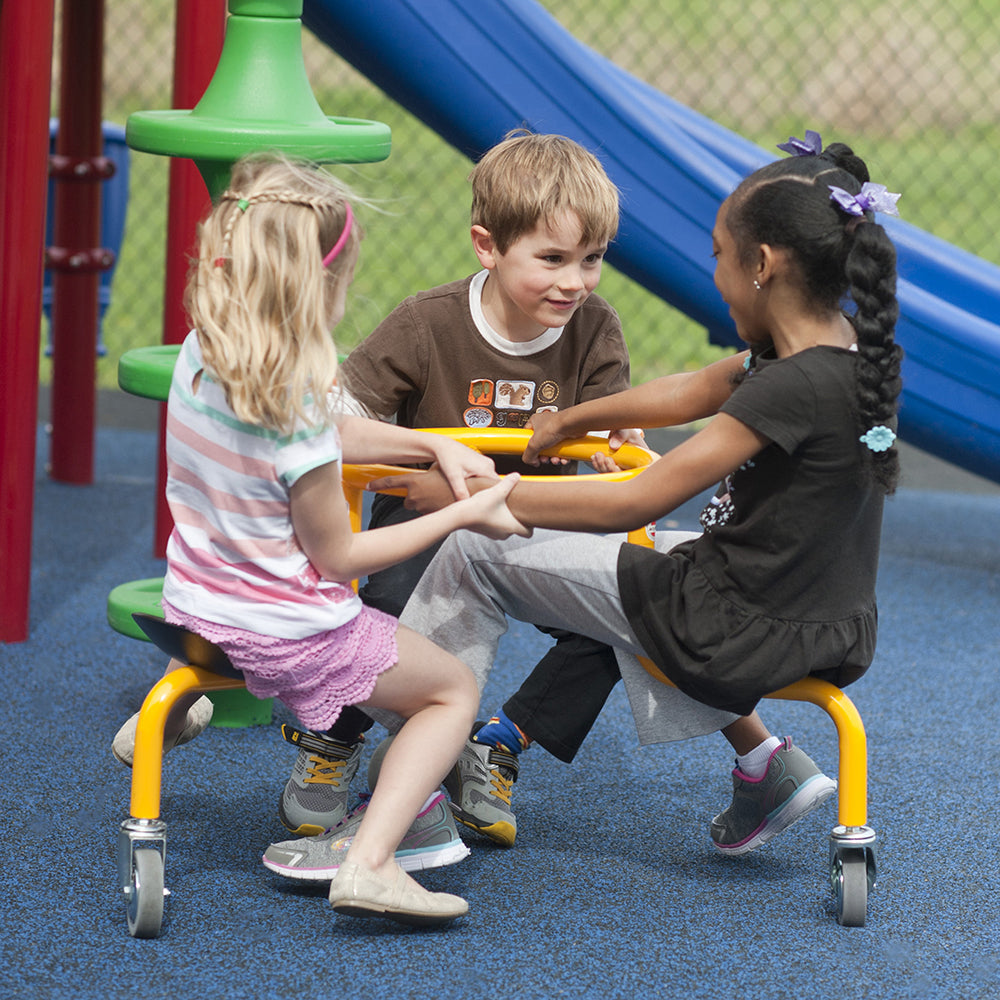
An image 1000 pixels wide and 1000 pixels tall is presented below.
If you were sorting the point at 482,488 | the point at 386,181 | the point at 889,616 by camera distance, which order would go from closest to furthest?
the point at 482,488
the point at 889,616
the point at 386,181

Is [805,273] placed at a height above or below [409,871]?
above

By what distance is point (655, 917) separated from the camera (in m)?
1.99

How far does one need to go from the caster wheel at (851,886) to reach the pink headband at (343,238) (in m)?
1.03

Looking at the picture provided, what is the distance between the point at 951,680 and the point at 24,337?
2039mm

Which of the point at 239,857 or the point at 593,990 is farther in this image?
the point at 239,857

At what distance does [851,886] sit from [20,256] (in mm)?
1982

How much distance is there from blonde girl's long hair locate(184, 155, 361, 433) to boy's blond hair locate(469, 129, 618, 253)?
52 cm

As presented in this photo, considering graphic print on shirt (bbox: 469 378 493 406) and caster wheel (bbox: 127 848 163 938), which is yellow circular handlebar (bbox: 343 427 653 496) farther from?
caster wheel (bbox: 127 848 163 938)

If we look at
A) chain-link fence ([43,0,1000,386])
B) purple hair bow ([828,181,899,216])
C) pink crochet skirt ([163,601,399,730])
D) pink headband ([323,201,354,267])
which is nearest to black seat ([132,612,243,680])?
pink crochet skirt ([163,601,399,730])

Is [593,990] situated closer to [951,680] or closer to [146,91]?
[951,680]

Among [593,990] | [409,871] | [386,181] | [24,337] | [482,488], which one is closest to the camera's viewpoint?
[593,990]

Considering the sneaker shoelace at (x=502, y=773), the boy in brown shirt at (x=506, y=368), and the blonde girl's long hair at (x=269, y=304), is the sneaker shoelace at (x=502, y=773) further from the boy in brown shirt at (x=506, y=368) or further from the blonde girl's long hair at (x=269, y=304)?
the blonde girl's long hair at (x=269, y=304)

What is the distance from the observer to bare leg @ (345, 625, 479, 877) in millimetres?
1827

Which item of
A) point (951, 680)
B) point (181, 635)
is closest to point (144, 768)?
point (181, 635)
